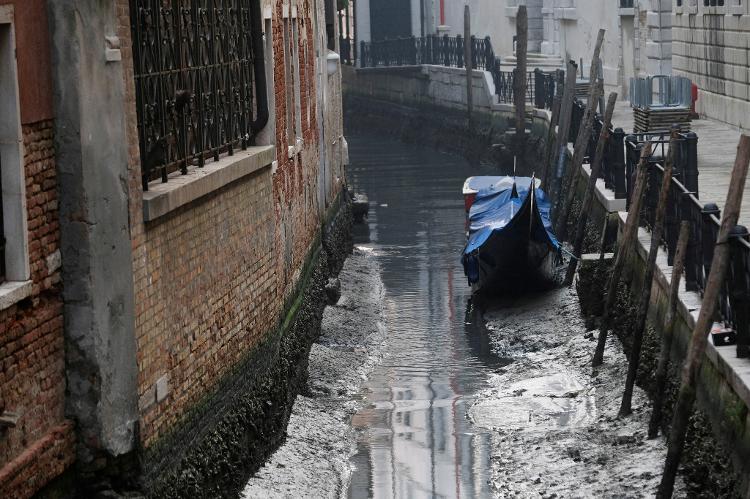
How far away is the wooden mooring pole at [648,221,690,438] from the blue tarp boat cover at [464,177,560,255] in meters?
7.42

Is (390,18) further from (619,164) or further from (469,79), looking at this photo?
(619,164)

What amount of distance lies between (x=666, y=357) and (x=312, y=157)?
7.14 metres

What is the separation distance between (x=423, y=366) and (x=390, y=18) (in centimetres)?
3684

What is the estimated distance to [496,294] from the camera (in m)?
18.9

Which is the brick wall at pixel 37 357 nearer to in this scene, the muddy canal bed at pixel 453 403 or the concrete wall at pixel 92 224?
the concrete wall at pixel 92 224

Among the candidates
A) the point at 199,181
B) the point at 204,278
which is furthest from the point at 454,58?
the point at 199,181

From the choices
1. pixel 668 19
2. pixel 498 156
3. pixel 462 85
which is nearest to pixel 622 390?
pixel 668 19

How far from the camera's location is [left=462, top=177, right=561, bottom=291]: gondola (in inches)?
723

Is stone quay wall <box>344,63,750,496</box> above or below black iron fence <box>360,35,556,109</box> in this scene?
below

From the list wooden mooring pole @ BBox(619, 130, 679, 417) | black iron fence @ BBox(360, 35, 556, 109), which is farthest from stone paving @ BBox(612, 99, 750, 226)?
black iron fence @ BBox(360, 35, 556, 109)

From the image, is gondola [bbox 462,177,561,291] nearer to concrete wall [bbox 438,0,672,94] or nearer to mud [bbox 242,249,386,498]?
mud [bbox 242,249,386,498]

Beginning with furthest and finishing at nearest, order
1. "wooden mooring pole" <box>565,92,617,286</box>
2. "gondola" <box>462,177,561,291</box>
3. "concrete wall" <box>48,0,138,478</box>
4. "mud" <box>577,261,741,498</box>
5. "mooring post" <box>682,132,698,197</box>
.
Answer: "gondola" <box>462,177,561,291</box> → "wooden mooring pole" <box>565,92,617,286</box> → "mooring post" <box>682,132,698,197</box> → "mud" <box>577,261,741,498</box> → "concrete wall" <box>48,0,138,478</box>

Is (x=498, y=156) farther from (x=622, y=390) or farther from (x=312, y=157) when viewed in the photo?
(x=622, y=390)

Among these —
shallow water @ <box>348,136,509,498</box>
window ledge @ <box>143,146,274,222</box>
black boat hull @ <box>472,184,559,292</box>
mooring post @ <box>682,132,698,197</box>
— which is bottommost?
shallow water @ <box>348,136,509,498</box>
